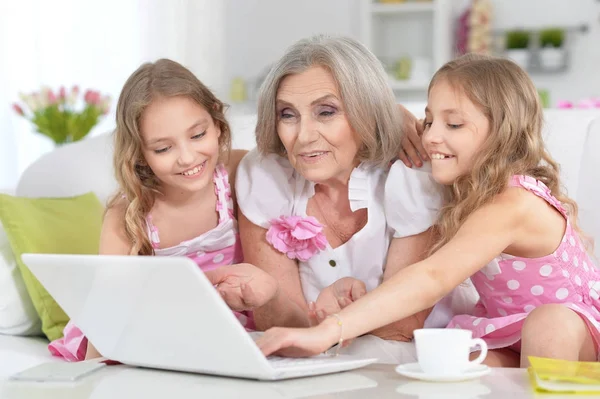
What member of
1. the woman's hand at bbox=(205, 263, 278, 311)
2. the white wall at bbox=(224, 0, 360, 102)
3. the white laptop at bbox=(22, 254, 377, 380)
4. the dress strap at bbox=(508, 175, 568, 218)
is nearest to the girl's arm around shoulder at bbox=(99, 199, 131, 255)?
the woman's hand at bbox=(205, 263, 278, 311)

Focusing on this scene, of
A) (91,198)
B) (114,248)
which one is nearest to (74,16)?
(91,198)

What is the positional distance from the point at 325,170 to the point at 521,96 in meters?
0.41

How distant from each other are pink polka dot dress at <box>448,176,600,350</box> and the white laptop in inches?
20.7

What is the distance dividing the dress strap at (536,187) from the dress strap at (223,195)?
685 millimetres

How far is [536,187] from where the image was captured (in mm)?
1633

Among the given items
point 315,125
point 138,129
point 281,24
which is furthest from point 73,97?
point 281,24

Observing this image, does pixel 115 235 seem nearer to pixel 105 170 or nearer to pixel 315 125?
pixel 315 125

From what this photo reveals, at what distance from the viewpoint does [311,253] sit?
1891 millimetres

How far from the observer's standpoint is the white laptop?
3.57ft

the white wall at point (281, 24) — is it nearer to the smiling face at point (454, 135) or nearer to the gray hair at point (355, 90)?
the gray hair at point (355, 90)

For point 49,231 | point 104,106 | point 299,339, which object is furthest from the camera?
point 104,106

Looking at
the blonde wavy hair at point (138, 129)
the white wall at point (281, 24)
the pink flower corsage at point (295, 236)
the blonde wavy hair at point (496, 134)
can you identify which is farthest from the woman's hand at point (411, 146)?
the white wall at point (281, 24)

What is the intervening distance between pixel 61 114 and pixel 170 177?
6.68 ft

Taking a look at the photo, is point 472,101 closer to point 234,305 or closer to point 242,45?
point 234,305
